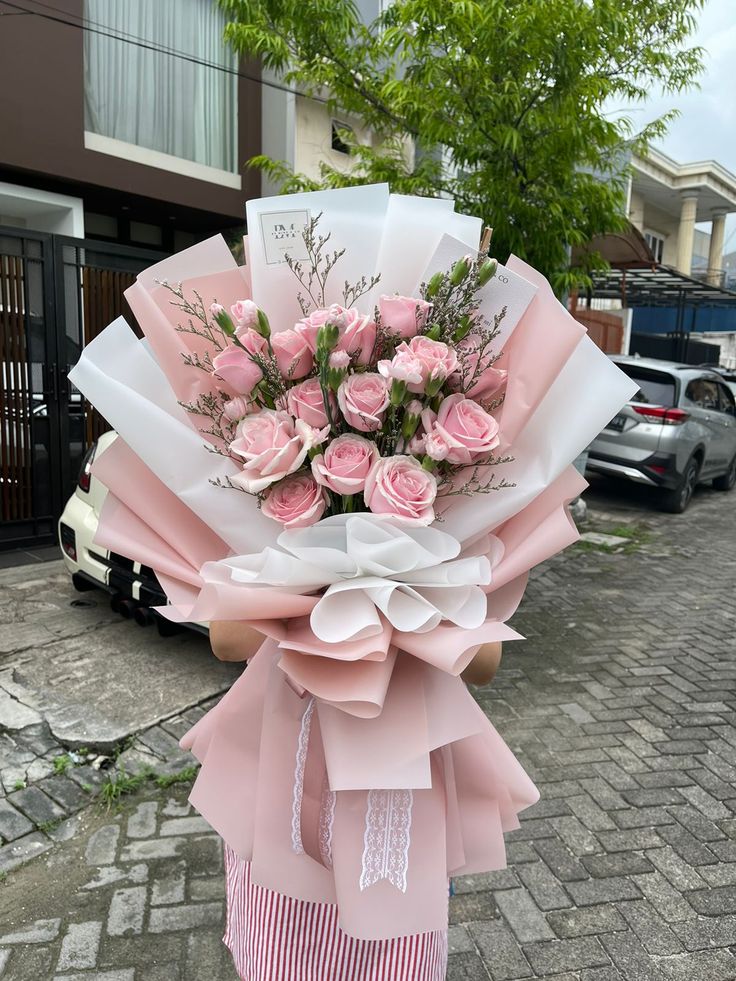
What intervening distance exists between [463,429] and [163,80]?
34.6 ft

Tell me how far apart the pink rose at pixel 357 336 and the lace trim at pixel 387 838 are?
79cm

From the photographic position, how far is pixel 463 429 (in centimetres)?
124

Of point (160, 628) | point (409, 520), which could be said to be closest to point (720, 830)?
point (409, 520)

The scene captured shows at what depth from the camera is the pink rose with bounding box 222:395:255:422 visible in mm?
1330

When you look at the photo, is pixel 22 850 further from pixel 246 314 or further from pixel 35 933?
pixel 246 314

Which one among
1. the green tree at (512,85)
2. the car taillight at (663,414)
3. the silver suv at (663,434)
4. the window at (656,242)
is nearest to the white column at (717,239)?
the window at (656,242)

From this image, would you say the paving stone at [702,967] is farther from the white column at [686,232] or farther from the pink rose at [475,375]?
the white column at [686,232]

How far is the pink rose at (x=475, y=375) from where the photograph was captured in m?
1.31

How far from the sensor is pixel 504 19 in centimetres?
455

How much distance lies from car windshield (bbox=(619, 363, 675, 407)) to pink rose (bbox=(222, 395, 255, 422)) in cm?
835

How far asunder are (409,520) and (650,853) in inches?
94.5

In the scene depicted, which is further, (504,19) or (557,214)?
(557,214)

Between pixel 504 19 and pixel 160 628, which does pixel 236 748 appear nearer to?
pixel 160 628

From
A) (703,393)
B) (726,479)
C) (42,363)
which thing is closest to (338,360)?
(42,363)
